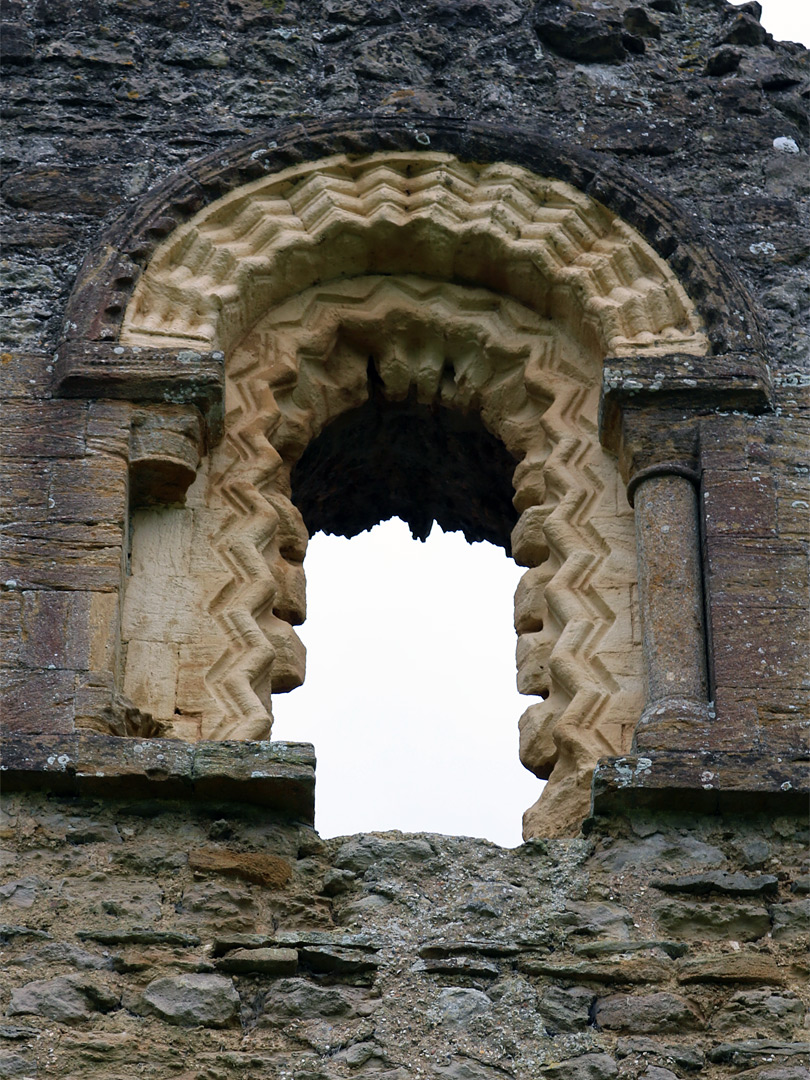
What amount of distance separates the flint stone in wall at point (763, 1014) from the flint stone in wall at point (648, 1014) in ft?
0.25

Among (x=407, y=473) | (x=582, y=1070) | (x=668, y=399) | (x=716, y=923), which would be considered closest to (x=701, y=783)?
(x=716, y=923)

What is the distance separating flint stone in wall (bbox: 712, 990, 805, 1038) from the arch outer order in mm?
1258

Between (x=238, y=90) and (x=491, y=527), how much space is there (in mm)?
1946

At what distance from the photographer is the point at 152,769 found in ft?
18.4

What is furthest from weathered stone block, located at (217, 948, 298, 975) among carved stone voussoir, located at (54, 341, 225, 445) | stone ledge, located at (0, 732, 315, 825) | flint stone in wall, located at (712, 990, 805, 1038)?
carved stone voussoir, located at (54, 341, 225, 445)

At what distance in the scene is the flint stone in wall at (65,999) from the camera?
16.7ft

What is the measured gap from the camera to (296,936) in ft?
17.5

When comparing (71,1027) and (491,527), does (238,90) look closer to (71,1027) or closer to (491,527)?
(491,527)

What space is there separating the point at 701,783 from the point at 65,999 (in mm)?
1871

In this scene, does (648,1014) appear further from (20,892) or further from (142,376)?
(142,376)

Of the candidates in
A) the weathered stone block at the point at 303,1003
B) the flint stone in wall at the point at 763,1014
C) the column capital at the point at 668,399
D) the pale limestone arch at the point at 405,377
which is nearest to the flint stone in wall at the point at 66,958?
the weathered stone block at the point at 303,1003

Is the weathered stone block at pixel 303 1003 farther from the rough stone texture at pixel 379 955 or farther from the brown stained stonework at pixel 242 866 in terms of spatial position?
the brown stained stonework at pixel 242 866

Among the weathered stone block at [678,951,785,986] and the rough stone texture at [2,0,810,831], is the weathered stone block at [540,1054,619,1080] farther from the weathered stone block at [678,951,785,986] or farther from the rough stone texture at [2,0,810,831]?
the rough stone texture at [2,0,810,831]

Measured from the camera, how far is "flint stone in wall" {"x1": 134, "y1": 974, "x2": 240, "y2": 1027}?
201 inches
